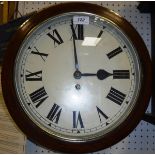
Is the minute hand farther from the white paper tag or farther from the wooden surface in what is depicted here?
the wooden surface

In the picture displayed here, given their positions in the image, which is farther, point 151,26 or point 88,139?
point 151,26

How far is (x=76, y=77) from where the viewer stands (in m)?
0.83

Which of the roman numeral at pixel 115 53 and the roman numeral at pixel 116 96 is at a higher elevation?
the roman numeral at pixel 115 53

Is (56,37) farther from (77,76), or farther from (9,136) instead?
(9,136)

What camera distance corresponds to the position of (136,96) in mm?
800

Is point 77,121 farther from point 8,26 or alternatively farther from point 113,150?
point 8,26

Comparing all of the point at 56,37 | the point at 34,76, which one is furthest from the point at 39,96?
the point at 56,37

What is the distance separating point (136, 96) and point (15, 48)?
343 mm

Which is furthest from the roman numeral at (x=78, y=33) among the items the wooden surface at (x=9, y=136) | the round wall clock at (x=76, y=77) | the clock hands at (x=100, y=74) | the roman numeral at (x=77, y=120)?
the wooden surface at (x=9, y=136)

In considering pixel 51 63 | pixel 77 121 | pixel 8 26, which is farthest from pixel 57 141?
pixel 8 26

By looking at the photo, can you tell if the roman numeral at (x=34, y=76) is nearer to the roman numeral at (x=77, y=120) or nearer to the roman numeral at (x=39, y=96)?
the roman numeral at (x=39, y=96)

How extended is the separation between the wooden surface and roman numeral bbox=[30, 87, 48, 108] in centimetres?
22

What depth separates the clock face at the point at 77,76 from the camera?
80 centimetres

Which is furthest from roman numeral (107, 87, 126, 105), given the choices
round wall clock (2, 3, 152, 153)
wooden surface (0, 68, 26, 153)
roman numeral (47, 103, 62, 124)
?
wooden surface (0, 68, 26, 153)
